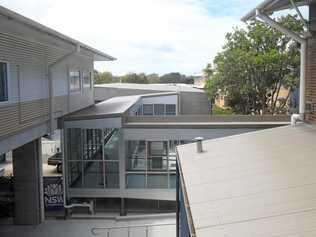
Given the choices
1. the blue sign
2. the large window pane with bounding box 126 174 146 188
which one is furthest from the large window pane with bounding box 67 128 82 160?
the large window pane with bounding box 126 174 146 188

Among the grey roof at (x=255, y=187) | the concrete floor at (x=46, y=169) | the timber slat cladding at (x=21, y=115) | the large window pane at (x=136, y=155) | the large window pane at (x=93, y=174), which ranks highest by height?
the timber slat cladding at (x=21, y=115)

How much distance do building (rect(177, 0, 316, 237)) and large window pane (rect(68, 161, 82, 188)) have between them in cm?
768

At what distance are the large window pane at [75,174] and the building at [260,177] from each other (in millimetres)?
7679

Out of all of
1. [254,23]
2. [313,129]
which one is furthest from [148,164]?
[254,23]

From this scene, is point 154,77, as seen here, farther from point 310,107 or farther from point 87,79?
point 310,107

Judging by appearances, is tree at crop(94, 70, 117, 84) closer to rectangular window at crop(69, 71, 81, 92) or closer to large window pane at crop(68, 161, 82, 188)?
rectangular window at crop(69, 71, 81, 92)

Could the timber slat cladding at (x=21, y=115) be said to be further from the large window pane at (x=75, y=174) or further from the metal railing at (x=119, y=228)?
the metal railing at (x=119, y=228)

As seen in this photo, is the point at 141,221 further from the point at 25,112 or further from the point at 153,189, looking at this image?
the point at 25,112

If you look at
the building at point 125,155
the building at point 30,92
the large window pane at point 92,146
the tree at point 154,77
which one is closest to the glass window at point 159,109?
the building at point 30,92

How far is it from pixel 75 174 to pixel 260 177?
11.1 m

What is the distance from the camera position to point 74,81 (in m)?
16.2

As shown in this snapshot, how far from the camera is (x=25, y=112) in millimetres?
10062

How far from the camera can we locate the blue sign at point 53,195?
14.1 meters

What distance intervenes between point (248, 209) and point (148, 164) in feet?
36.1
